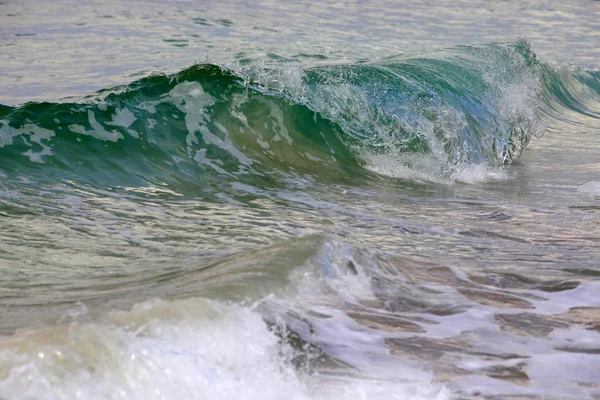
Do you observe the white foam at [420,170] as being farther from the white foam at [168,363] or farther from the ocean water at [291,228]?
the white foam at [168,363]

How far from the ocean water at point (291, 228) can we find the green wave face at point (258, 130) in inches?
1.0

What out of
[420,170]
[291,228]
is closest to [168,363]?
[291,228]

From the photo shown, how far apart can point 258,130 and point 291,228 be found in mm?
3156

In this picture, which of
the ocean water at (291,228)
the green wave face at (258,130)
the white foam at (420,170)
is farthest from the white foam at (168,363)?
the white foam at (420,170)

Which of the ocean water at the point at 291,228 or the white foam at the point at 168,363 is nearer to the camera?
the white foam at the point at 168,363

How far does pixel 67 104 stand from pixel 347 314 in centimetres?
489

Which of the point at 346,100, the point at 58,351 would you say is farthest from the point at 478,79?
the point at 58,351

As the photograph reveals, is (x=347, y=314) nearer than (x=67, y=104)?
Yes

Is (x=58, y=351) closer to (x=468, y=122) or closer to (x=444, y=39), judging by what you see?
(x=468, y=122)

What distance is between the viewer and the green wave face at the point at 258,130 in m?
6.61

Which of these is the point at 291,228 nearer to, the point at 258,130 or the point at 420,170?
the point at 420,170

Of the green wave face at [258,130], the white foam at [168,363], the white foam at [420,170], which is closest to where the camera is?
the white foam at [168,363]

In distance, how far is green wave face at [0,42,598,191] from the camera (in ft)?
21.7

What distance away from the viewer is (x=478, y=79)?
35.4ft
